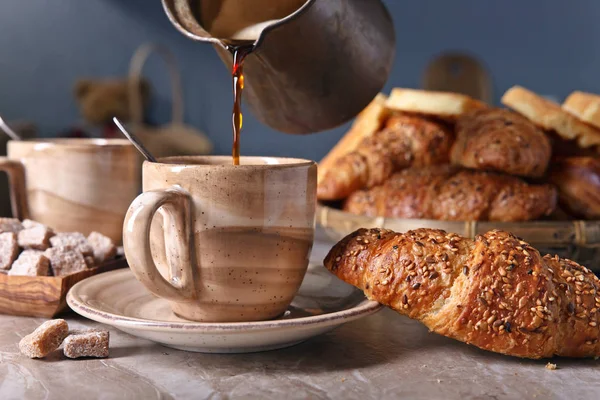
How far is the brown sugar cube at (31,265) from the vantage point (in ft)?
3.33

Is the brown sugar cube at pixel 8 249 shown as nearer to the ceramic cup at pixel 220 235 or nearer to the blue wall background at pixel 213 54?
the ceramic cup at pixel 220 235

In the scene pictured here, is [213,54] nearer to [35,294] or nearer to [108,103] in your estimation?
[108,103]

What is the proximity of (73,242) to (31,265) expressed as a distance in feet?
0.27

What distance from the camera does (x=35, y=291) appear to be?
39.5 inches

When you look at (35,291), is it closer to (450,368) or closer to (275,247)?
(275,247)

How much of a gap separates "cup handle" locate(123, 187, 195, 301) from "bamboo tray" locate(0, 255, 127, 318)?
21 cm

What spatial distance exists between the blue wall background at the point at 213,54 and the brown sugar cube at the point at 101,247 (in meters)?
4.07

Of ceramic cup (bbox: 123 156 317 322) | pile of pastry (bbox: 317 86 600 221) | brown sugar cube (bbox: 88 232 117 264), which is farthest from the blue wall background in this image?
ceramic cup (bbox: 123 156 317 322)

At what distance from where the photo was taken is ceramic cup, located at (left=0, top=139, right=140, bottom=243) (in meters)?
1.23

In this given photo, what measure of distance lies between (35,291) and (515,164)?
2.99 feet

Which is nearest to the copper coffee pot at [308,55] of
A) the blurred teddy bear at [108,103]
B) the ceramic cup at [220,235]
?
the ceramic cup at [220,235]

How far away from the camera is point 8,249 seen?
1059 mm

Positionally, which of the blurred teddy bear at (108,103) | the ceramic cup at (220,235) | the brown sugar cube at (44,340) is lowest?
the blurred teddy bear at (108,103)

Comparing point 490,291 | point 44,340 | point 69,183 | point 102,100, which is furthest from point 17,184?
point 102,100
